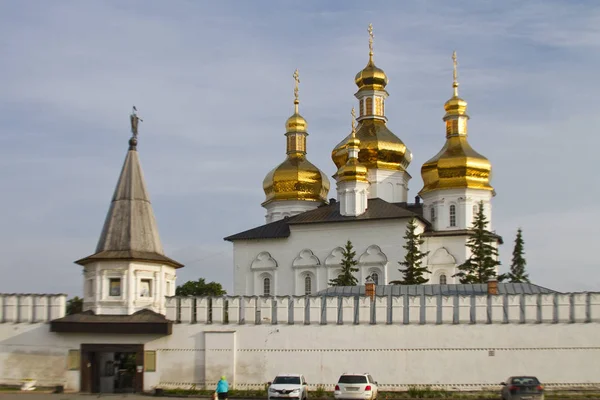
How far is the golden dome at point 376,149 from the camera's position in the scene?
5238cm

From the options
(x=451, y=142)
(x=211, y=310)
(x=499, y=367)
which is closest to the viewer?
(x=499, y=367)

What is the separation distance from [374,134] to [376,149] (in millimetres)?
1068

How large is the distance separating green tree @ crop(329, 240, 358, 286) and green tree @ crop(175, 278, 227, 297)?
76.2ft

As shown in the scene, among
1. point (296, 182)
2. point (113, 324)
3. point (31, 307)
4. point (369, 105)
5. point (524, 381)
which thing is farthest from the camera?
point (369, 105)

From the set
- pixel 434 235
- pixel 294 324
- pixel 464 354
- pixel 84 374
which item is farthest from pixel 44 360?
pixel 434 235

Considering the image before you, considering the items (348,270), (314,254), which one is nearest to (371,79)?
(314,254)

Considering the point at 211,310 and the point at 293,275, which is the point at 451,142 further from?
the point at 211,310

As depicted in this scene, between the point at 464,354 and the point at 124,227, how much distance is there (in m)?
10.9

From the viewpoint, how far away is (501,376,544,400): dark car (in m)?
22.5

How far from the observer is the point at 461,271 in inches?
1784

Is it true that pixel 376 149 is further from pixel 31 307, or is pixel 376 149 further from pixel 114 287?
pixel 31 307

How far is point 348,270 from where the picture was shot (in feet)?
145

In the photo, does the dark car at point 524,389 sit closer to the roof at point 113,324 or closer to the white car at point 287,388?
the white car at point 287,388

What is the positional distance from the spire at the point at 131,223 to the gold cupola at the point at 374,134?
78.9 feet
